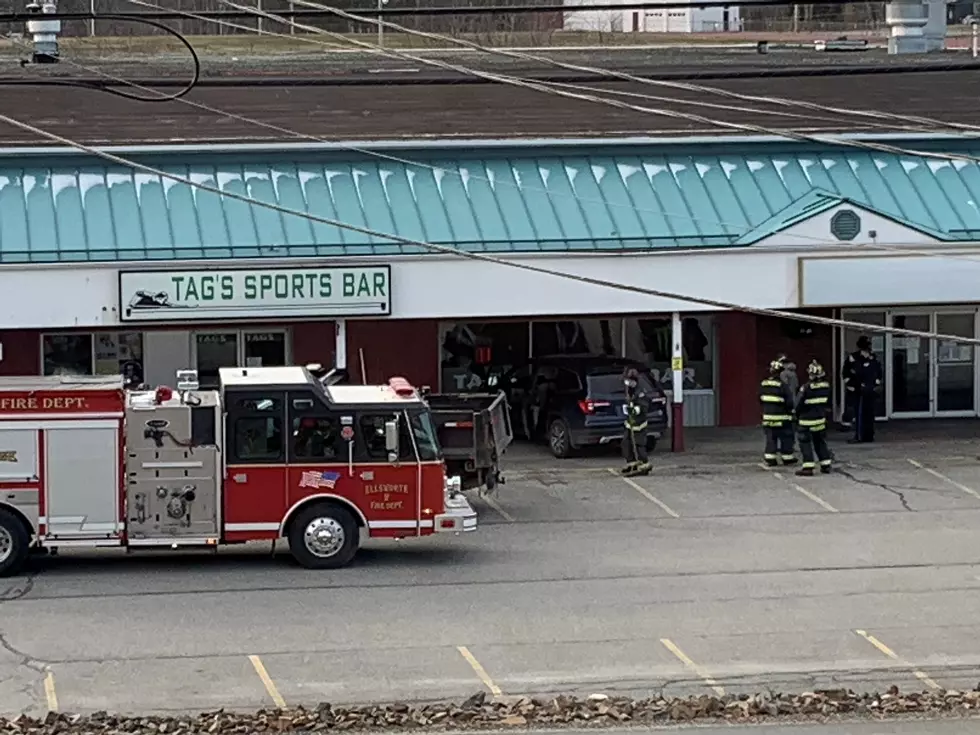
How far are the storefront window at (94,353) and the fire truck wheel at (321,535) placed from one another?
10.7 m

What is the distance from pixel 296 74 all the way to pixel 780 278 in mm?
11885

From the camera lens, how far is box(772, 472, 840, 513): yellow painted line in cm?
2356

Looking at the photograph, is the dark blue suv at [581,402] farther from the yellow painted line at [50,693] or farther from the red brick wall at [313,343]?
the yellow painted line at [50,693]

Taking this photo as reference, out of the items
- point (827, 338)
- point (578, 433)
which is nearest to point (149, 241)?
point (578, 433)

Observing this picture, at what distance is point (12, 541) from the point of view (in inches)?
742

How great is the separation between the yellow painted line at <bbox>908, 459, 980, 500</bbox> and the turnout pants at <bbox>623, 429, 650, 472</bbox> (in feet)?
13.2

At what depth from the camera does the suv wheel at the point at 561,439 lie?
2759cm

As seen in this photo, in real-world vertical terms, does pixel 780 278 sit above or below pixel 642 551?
above

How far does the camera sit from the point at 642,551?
20828 mm

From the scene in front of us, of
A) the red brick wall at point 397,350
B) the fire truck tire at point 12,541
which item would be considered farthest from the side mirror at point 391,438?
the red brick wall at point 397,350

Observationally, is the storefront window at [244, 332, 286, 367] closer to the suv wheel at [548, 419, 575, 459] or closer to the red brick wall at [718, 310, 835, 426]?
the suv wheel at [548, 419, 575, 459]

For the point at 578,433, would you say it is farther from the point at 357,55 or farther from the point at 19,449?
the point at 357,55

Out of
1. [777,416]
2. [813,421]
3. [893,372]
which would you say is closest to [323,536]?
[813,421]

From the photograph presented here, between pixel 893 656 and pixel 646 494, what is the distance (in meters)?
9.08
